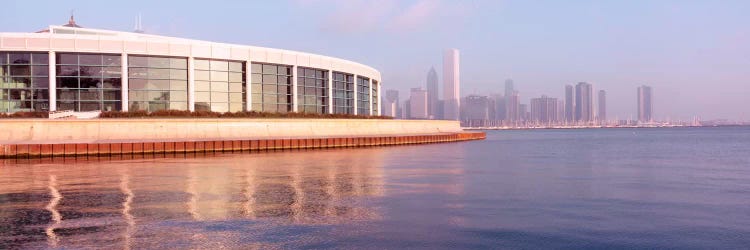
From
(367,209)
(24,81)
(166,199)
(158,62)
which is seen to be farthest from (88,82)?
(367,209)

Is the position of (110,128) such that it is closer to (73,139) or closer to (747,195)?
(73,139)

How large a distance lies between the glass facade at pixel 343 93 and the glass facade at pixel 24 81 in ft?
94.5

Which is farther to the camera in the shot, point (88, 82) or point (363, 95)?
point (363, 95)

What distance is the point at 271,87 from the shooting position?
199 feet

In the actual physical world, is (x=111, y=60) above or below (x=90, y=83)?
above

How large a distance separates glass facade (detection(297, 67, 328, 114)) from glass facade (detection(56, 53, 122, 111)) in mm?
17727

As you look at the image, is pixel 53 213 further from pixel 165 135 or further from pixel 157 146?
pixel 165 135

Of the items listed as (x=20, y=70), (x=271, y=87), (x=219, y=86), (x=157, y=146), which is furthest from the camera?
(x=271, y=87)

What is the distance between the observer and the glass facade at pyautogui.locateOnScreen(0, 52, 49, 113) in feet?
165

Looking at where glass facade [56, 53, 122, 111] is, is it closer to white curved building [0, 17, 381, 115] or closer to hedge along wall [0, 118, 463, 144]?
white curved building [0, 17, 381, 115]

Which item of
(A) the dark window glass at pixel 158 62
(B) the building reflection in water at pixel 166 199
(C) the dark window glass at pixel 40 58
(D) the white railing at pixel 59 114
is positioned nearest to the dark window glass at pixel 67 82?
(C) the dark window glass at pixel 40 58

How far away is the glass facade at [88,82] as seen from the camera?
51.0 m

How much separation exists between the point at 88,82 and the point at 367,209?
44090 mm

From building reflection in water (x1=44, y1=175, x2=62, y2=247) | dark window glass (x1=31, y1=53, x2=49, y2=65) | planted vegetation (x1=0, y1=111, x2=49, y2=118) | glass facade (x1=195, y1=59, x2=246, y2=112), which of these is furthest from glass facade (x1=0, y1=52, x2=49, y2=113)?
building reflection in water (x1=44, y1=175, x2=62, y2=247)
